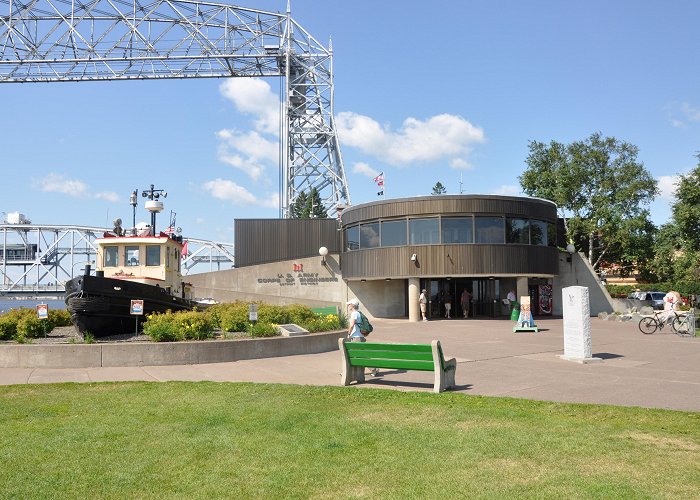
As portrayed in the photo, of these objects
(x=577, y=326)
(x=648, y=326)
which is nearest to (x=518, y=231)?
(x=648, y=326)

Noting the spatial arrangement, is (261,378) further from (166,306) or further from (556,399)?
(166,306)

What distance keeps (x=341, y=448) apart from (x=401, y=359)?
3.98 meters

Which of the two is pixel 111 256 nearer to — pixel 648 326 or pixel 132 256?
pixel 132 256

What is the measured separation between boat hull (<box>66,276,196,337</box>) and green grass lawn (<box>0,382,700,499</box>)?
678 cm

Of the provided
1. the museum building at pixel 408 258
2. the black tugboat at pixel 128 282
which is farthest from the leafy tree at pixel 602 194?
the black tugboat at pixel 128 282

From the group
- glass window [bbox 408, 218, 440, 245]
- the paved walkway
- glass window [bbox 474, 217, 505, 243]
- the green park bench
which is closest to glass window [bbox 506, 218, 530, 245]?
glass window [bbox 474, 217, 505, 243]

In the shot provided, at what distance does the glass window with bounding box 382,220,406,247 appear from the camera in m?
32.0

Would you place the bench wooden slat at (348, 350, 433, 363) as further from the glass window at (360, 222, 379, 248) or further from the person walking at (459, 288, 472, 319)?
the person walking at (459, 288, 472, 319)

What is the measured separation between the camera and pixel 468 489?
5.23 meters

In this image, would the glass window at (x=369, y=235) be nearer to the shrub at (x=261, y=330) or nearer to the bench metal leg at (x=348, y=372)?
the shrub at (x=261, y=330)

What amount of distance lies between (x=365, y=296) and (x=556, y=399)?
26.3 meters

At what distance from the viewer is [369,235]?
110 feet

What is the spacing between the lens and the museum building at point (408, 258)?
3102 cm

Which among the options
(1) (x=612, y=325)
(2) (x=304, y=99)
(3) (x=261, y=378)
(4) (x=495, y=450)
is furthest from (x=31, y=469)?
(2) (x=304, y=99)
